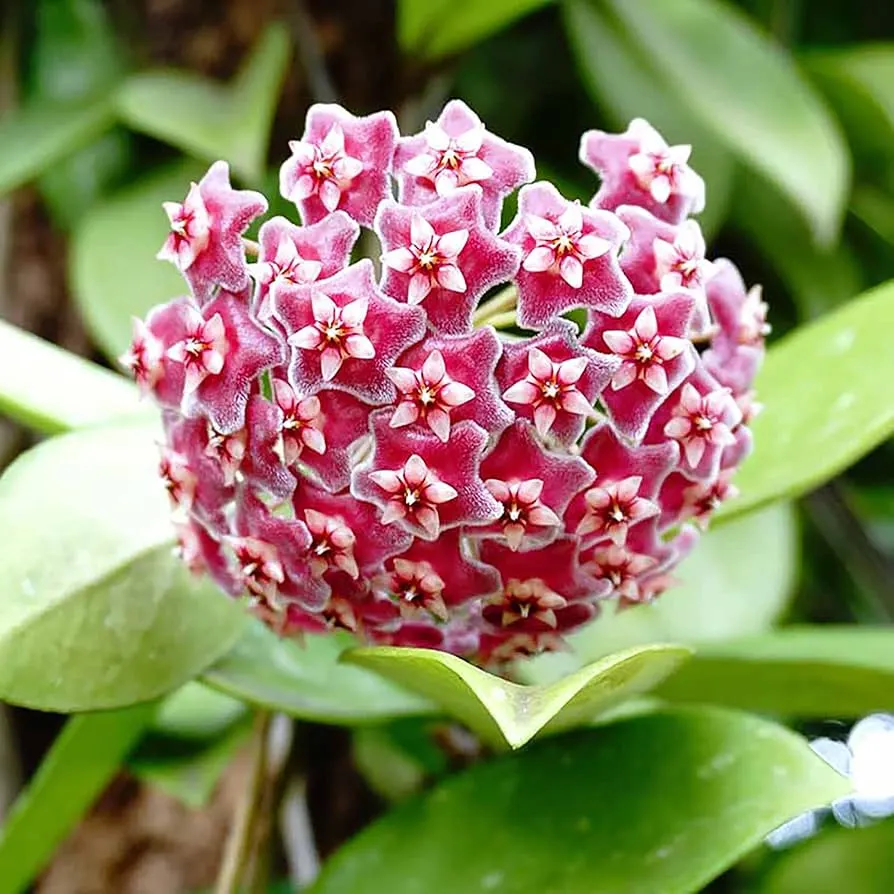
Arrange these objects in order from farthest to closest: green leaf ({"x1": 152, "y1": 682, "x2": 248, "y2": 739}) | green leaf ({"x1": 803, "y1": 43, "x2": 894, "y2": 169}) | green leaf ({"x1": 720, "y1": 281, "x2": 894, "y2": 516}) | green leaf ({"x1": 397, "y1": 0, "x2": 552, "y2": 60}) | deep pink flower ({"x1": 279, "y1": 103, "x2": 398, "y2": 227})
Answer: green leaf ({"x1": 803, "y1": 43, "x2": 894, "y2": 169}) < green leaf ({"x1": 397, "y1": 0, "x2": 552, "y2": 60}) < green leaf ({"x1": 152, "y1": 682, "x2": 248, "y2": 739}) < green leaf ({"x1": 720, "y1": 281, "x2": 894, "y2": 516}) < deep pink flower ({"x1": 279, "y1": 103, "x2": 398, "y2": 227})

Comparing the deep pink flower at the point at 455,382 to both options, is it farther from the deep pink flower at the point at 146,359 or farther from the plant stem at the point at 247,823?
the plant stem at the point at 247,823

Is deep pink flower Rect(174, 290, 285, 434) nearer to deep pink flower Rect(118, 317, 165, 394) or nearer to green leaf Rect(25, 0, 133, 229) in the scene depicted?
deep pink flower Rect(118, 317, 165, 394)

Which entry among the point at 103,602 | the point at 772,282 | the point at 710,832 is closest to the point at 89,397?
the point at 103,602

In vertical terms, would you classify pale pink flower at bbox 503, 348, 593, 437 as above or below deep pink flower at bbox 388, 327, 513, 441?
below

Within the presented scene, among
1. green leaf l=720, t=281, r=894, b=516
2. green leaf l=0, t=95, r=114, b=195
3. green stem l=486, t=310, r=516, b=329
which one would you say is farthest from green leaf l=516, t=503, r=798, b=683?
green leaf l=0, t=95, r=114, b=195

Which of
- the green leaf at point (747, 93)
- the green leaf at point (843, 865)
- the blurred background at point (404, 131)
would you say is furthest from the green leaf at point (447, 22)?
the green leaf at point (843, 865)

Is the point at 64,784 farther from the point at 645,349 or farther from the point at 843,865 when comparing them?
the point at 843,865

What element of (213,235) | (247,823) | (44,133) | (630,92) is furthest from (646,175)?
(44,133)

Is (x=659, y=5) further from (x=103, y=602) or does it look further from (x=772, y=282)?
(x=103, y=602)
